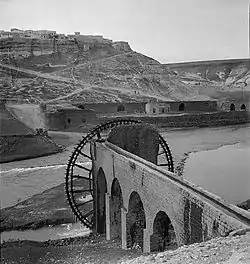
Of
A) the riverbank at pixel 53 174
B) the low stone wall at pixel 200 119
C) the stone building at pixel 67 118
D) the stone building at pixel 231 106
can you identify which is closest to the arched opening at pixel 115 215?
the riverbank at pixel 53 174

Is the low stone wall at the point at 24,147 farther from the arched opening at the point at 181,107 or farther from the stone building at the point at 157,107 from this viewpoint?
the arched opening at the point at 181,107

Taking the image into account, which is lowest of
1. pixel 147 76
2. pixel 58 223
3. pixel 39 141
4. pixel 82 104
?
pixel 58 223

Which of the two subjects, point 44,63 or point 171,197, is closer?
point 171,197

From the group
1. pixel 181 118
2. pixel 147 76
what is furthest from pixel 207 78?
pixel 181 118

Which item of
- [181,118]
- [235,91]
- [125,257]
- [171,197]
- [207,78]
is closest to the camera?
[171,197]

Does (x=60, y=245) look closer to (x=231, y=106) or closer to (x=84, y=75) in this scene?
(x=231, y=106)

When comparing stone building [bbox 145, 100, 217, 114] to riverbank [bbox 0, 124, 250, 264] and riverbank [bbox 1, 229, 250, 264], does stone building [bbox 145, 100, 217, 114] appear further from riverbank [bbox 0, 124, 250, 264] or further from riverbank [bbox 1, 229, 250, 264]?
riverbank [bbox 1, 229, 250, 264]

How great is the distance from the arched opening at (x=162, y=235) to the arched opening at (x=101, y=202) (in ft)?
16.7

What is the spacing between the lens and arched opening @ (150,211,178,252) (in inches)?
391

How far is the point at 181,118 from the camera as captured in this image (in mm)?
43406

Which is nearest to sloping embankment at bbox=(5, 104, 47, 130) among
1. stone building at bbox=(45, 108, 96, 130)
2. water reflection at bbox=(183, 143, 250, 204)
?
stone building at bbox=(45, 108, 96, 130)

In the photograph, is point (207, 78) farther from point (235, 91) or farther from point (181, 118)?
point (181, 118)

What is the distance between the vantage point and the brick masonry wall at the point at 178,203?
23.6 ft

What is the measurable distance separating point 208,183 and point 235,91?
52.4m
